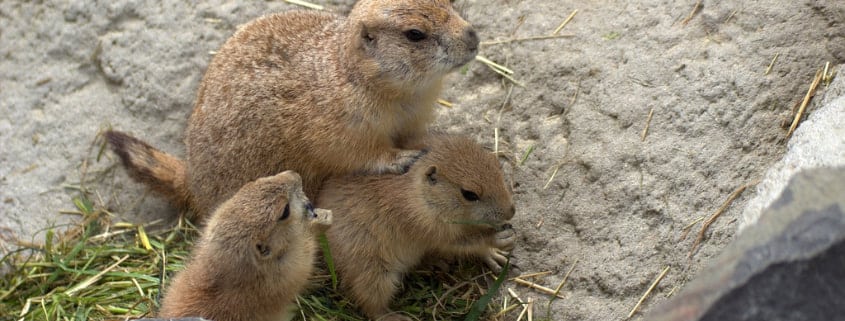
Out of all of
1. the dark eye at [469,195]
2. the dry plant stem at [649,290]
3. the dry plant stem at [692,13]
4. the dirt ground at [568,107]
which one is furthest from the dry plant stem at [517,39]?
the dry plant stem at [649,290]

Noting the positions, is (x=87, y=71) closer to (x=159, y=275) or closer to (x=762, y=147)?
(x=159, y=275)

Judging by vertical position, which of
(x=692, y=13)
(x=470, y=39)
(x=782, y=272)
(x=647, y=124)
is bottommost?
(x=647, y=124)

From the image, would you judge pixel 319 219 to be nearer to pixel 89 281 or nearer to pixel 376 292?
pixel 376 292

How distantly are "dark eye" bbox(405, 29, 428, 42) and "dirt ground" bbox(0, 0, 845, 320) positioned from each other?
3.61 ft

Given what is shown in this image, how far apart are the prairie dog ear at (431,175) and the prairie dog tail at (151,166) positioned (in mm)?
1597

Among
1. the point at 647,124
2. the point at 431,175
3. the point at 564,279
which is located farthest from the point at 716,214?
the point at 431,175

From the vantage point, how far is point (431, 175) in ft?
15.5

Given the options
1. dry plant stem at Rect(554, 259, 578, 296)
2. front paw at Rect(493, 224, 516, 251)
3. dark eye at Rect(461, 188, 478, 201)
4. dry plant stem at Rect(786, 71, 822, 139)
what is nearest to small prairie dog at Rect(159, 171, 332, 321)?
dark eye at Rect(461, 188, 478, 201)

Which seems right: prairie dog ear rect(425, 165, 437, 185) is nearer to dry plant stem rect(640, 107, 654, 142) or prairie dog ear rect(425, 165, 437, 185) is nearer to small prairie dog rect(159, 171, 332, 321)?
small prairie dog rect(159, 171, 332, 321)

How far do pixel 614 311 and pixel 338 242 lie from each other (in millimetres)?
1493

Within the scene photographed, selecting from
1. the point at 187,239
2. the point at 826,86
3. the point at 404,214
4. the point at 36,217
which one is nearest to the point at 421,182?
the point at 404,214

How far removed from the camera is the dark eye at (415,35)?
4438mm

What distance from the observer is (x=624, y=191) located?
15.3 feet

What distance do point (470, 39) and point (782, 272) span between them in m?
2.16
